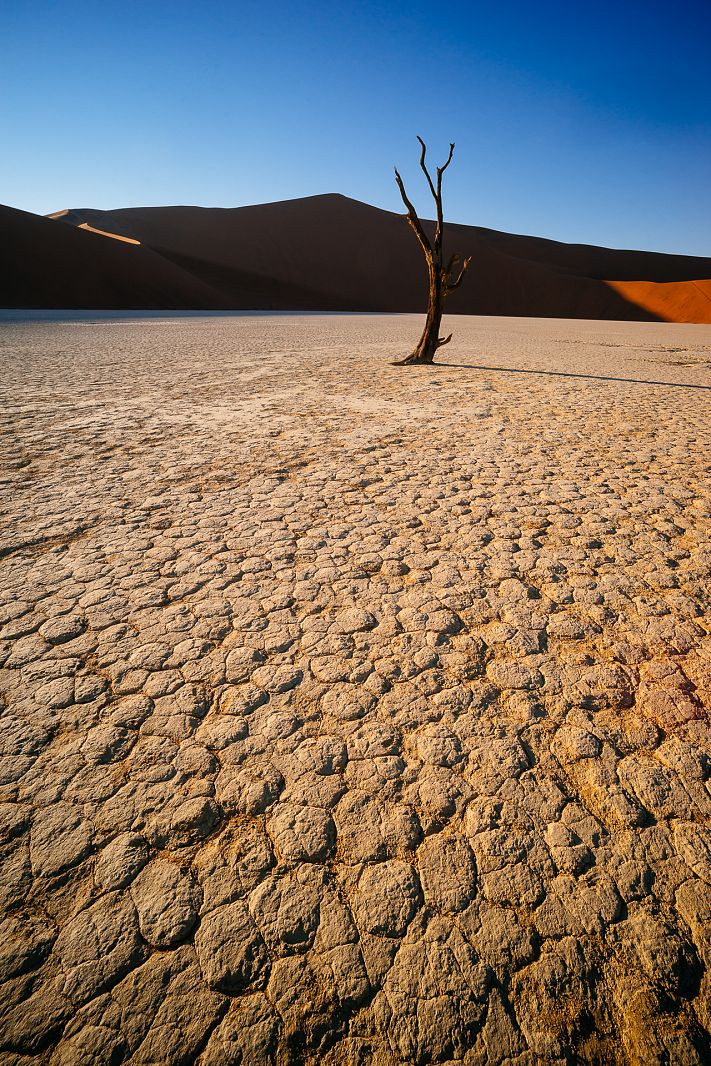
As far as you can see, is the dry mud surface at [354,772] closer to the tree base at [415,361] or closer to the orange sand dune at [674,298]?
the tree base at [415,361]

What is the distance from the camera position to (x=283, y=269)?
4894 centimetres

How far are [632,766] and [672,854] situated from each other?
9.4 inches

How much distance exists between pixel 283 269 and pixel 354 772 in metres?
54.2

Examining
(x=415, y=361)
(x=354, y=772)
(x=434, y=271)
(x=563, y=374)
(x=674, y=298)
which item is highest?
(x=674, y=298)

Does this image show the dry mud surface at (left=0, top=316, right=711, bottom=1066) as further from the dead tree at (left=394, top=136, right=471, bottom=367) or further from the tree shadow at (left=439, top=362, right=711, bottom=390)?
the dead tree at (left=394, top=136, right=471, bottom=367)

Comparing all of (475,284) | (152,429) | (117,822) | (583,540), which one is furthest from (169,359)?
(475,284)

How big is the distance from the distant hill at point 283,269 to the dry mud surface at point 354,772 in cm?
3295

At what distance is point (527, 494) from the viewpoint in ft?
10.5

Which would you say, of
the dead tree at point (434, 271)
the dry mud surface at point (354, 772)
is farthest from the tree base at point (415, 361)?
the dry mud surface at point (354, 772)

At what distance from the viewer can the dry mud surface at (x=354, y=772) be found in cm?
95

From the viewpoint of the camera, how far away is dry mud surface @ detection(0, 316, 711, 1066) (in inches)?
37.4

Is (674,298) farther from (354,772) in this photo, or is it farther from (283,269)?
(354,772)

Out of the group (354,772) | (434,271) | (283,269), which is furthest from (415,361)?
(283,269)

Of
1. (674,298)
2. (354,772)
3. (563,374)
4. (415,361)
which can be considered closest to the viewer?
(354,772)
